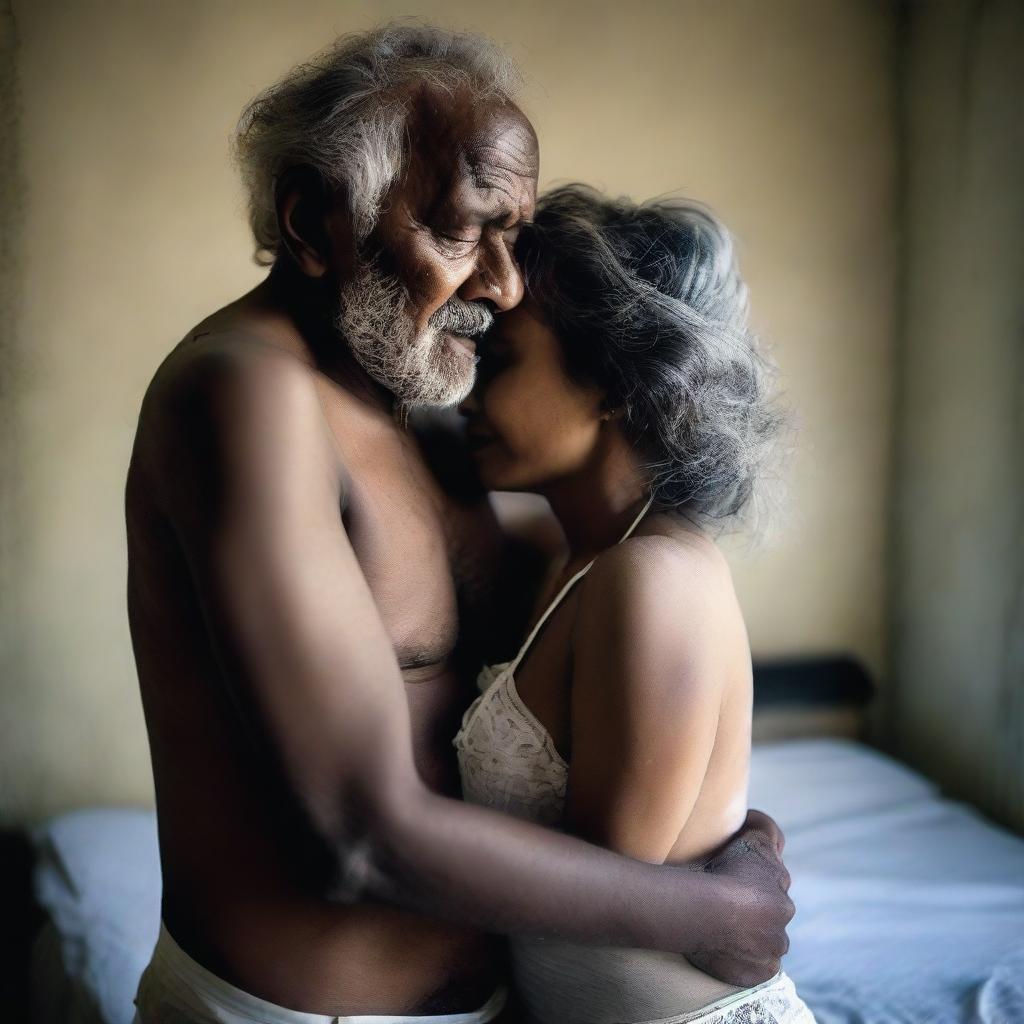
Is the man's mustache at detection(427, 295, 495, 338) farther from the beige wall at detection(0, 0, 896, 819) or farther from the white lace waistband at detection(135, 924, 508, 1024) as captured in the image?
the beige wall at detection(0, 0, 896, 819)

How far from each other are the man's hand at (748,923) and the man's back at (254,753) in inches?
10.7

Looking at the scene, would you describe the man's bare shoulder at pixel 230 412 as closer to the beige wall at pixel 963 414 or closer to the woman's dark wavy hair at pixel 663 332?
the woman's dark wavy hair at pixel 663 332

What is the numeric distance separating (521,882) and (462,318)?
23.3 inches

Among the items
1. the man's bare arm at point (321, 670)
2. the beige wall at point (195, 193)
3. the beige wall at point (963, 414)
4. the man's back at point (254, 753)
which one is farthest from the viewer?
the beige wall at point (963, 414)

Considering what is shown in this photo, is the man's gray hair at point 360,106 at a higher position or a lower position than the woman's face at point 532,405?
higher

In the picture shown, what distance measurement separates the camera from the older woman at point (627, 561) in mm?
910

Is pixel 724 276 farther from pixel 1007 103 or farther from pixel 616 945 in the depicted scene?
pixel 1007 103

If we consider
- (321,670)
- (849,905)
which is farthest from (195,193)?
(849,905)

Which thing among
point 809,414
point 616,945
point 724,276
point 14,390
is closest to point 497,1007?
point 616,945

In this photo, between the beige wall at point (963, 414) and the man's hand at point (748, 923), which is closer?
the man's hand at point (748, 923)

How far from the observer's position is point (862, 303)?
2.90 meters

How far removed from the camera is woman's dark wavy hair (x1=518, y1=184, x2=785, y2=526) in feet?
3.53

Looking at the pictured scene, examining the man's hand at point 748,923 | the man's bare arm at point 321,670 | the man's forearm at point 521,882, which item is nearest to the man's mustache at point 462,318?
the man's bare arm at point 321,670

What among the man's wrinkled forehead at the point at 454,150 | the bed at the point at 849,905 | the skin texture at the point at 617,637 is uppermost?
the man's wrinkled forehead at the point at 454,150
